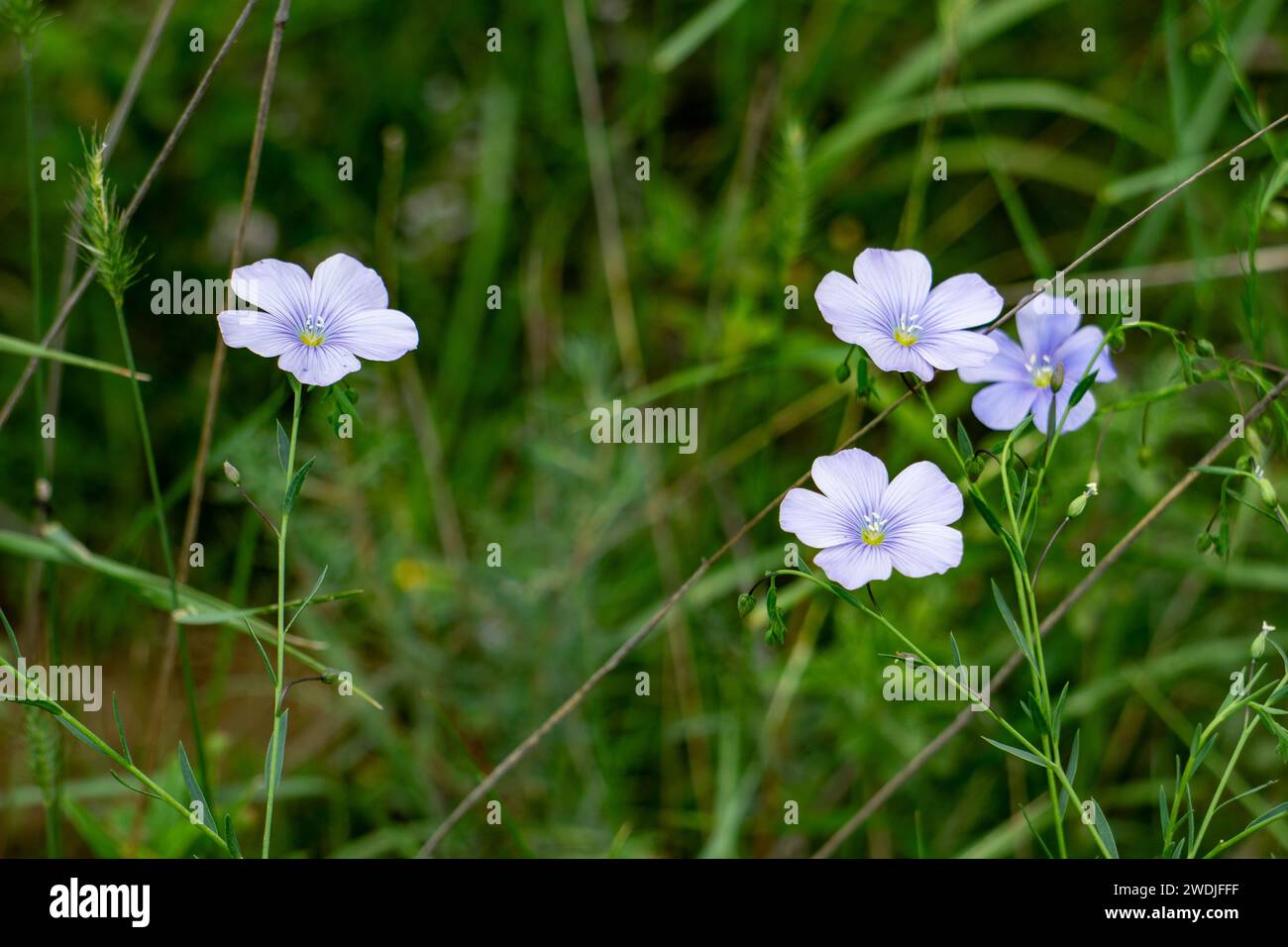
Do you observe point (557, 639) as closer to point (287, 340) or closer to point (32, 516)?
point (287, 340)

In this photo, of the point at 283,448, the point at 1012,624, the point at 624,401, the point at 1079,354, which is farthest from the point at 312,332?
the point at 624,401

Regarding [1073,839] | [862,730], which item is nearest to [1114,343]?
[862,730]

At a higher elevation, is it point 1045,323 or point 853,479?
point 1045,323

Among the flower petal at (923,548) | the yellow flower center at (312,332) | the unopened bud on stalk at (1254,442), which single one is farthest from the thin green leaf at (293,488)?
the unopened bud on stalk at (1254,442)

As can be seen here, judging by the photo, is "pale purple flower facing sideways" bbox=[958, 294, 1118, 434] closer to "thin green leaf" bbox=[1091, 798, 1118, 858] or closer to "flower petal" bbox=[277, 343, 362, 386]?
"thin green leaf" bbox=[1091, 798, 1118, 858]

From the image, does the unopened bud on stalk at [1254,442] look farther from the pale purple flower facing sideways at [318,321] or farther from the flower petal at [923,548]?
the pale purple flower facing sideways at [318,321]

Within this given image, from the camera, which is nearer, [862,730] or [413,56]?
[862,730]

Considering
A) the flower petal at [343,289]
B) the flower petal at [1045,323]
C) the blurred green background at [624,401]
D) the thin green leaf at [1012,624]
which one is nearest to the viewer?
the thin green leaf at [1012,624]

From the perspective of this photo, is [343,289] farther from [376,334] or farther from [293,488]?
[293,488]
